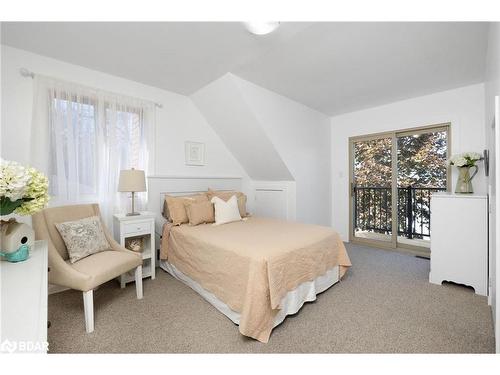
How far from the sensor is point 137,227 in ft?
7.89

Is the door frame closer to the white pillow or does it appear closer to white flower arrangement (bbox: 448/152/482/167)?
white flower arrangement (bbox: 448/152/482/167)

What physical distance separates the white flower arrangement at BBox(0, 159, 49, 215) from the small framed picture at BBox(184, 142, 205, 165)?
2.05 m

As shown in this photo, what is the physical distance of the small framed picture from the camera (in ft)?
10.7

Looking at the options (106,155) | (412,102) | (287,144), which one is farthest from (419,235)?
(106,155)

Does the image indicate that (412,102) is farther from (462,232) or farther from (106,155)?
(106,155)

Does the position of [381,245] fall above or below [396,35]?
below

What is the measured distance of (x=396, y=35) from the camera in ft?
6.21

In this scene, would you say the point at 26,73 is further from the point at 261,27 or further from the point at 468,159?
the point at 468,159

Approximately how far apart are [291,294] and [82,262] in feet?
5.51

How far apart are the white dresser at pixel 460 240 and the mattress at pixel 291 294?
3.68ft

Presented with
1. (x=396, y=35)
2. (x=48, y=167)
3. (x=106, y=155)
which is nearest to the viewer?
(x=396, y=35)
